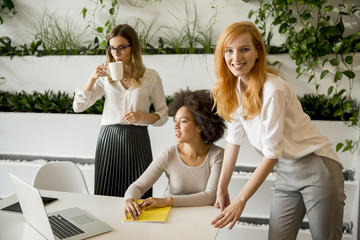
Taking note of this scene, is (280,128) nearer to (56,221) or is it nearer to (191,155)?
(191,155)

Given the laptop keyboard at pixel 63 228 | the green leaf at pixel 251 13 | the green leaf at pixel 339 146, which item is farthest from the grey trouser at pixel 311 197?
the green leaf at pixel 251 13

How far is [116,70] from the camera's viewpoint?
89.4 inches

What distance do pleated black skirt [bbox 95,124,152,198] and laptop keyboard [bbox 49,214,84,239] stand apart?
0.75 m

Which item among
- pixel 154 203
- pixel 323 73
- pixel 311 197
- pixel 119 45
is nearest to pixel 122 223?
pixel 154 203

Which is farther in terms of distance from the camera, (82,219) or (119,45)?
(119,45)

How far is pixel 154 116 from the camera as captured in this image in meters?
2.48

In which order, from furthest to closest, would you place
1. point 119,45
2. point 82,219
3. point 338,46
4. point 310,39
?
point 310,39
point 338,46
point 119,45
point 82,219

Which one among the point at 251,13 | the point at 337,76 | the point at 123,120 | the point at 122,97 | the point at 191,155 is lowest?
the point at 191,155

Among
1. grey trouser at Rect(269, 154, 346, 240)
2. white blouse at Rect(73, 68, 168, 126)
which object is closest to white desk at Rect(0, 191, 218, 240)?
grey trouser at Rect(269, 154, 346, 240)

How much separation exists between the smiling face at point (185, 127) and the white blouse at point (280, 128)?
0.94 feet

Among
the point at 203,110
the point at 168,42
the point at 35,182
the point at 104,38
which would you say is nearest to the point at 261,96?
the point at 203,110

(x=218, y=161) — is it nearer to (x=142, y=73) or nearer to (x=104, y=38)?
(x=142, y=73)

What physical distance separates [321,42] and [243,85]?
4.71ft

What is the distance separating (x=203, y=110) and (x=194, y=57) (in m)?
1.23
